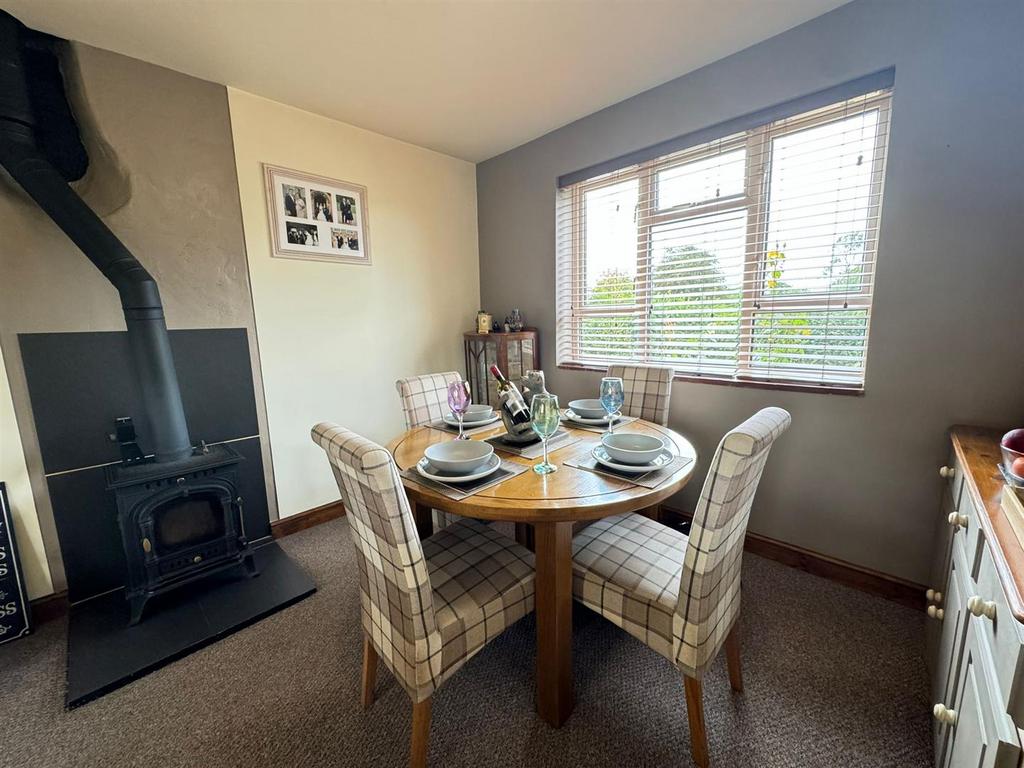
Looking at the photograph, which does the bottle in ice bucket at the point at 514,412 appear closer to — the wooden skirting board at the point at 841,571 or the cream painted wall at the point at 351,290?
the wooden skirting board at the point at 841,571

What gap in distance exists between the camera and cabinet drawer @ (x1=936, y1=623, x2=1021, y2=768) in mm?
665

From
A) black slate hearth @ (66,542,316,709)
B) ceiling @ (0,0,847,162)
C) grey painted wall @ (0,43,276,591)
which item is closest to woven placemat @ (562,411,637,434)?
black slate hearth @ (66,542,316,709)

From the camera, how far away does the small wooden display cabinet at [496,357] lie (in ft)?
9.80

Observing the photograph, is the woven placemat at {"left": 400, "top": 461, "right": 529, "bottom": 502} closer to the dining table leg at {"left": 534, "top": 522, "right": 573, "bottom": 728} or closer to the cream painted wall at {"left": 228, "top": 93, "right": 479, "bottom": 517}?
the dining table leg at {"left": 534, "top": 522, "right": 573, "bottom": 728}

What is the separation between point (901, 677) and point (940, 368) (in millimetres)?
1169

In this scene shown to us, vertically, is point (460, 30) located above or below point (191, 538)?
above

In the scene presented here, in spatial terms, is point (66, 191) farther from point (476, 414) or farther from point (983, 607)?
point (983, 607)

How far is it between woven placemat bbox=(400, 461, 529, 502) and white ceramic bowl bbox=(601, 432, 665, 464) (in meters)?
0.30

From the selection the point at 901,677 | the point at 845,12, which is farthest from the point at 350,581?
the point at 845,12

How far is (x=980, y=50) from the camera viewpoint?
1483 mm

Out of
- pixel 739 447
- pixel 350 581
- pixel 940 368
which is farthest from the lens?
pixel 350 581

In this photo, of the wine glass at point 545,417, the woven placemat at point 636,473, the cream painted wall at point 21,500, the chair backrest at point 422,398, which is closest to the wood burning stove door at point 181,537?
the cream painted wall at point 21,500

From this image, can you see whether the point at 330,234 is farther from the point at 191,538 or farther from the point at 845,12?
the point at 845,12

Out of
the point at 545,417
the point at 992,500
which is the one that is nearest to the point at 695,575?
the point at 545,417
